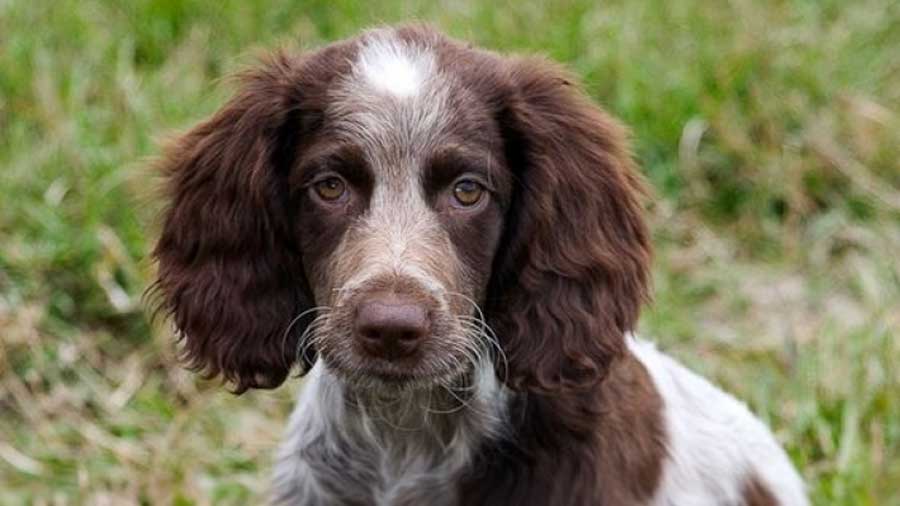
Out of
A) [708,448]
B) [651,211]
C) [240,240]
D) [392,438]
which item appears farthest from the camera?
[651,211]

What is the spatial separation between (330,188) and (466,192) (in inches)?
11.8

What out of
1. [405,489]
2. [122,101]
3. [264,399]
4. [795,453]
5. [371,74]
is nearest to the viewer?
[371,74]

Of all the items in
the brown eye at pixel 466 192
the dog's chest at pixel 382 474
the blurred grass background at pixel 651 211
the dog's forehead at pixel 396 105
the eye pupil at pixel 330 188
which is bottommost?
the blurred grass background at pixel 651 211

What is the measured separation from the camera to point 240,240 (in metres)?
4.31

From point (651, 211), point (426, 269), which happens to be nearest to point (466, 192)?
point (426, 269)

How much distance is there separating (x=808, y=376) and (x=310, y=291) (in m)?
2.19

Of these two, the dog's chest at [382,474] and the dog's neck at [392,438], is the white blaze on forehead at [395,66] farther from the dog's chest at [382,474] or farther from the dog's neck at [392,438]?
the dog's chest at [382,474]

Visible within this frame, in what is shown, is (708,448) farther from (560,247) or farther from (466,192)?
(466,192)

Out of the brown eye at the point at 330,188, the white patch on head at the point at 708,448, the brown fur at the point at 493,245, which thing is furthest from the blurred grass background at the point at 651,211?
the brown eye at the point at 330,188

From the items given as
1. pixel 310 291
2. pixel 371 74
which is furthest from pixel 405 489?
pixel 371 74

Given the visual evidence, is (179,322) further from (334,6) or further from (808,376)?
(334,6)

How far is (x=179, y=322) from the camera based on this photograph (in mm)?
4414

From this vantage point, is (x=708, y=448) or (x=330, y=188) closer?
(x=330, y=188)

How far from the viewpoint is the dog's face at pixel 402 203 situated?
13.0 feet
